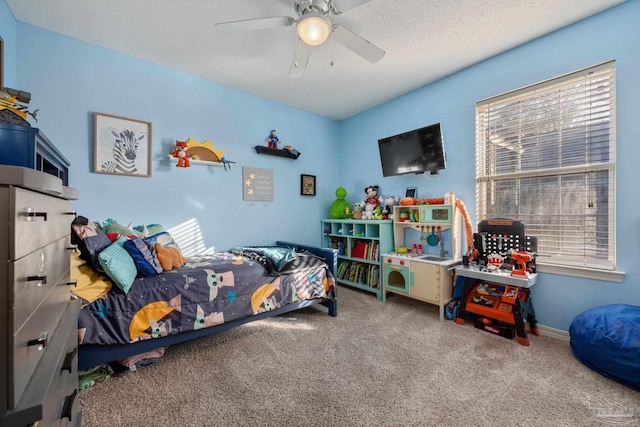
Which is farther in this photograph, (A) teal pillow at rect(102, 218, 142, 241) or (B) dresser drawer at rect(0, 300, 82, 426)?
(A) teal pillow at rect(102, 218, 142, 241)

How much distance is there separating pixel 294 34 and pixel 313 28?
2.32ft

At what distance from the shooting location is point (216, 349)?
2115 millimetres

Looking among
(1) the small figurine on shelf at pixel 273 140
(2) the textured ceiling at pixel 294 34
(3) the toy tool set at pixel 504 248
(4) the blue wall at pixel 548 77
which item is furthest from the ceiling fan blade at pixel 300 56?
(3) the toy tool set at pixel 504 248

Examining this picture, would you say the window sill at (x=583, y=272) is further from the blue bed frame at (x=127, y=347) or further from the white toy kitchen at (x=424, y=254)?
the blue bed frame at (x=127, y=347)

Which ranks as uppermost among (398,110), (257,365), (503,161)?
(398,110)

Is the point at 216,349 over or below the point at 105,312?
below

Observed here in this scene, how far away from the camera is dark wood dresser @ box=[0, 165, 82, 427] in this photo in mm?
515

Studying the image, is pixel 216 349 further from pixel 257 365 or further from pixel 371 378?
pixel 371 378

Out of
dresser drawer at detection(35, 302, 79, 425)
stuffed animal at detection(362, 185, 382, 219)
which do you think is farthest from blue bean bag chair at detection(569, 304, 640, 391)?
dresser drawer at detection(35, 302, 79, 425)

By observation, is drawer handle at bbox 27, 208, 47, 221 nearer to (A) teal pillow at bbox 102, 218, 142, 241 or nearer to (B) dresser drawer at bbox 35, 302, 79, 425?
(B) dresser drawer at bbox 35, 302, 79, 425

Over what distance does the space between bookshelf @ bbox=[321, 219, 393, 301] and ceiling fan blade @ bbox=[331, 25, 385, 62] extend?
1841mm

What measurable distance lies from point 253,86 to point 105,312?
8.86ft

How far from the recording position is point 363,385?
1.67 metres

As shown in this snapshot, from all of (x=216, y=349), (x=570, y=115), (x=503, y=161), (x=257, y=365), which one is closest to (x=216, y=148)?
(x=216, y=349)
